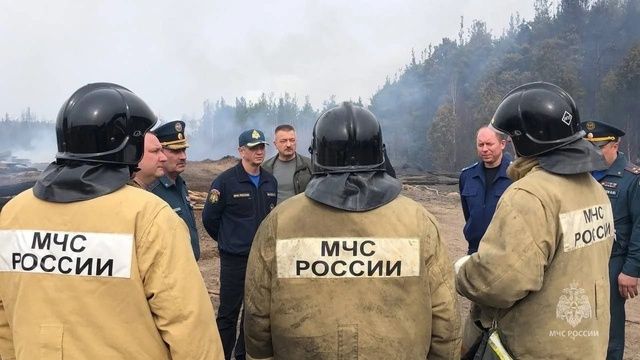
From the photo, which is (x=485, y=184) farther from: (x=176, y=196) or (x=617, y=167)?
(x=176, y=196)

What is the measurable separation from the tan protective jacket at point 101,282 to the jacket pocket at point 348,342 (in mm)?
503

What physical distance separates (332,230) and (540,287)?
1.07m

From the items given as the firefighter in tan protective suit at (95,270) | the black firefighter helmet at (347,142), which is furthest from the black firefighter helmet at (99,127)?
the black firefighter helmet at (347,142)

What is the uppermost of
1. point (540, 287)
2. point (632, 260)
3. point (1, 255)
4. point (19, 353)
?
point (1, 255)

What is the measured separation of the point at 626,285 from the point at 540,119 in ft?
6.91

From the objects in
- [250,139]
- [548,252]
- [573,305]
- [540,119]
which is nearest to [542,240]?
[548,252]

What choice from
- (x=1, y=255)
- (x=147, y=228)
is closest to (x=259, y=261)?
(x=147, y=228)

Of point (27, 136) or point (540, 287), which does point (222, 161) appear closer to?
point (540, 287)

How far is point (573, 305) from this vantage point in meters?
2.38

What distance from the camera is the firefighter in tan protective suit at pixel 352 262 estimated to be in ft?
6.50

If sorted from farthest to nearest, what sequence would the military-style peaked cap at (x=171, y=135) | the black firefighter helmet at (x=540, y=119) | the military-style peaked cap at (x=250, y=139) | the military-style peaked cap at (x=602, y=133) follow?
the military-style peaked cap at (x=250, y=139), the military-style peaked cap at (x=602, y=133), the military-style peaked cap at (x=171, y=135), the black firefighter helmet at (x=540, y=119)

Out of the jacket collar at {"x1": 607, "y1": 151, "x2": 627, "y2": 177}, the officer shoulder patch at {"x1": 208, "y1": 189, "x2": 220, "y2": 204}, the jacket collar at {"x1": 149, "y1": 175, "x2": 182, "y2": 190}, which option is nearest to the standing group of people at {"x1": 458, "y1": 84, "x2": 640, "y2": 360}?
the jacket collar at {"x1": 607, "y1": 151, "x2": 627, "y2": 177}

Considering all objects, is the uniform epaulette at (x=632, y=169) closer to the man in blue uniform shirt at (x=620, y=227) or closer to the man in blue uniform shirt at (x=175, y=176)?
the man in blue uniform shirt at (x=620, y=227)

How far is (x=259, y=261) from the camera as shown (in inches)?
83.3
